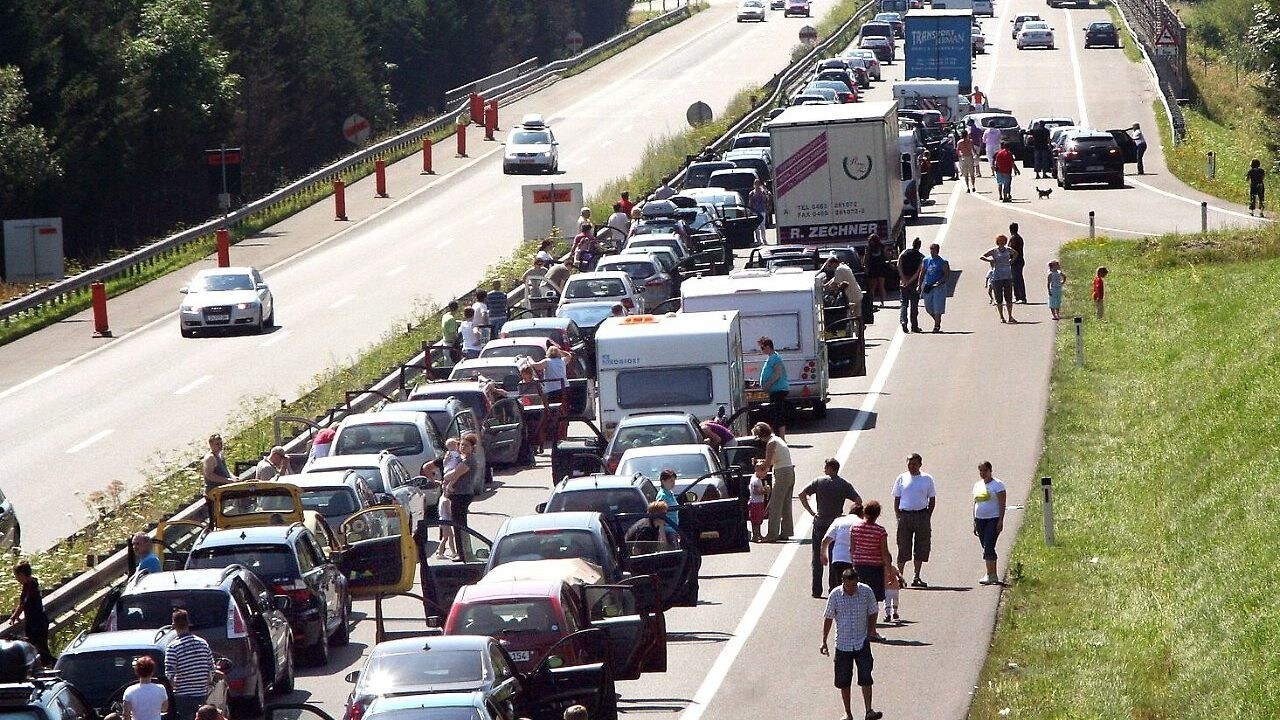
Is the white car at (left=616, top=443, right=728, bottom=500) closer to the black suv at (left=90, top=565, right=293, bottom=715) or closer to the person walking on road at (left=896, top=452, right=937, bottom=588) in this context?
the person walking on road at (left=896, top=452, right=937, bottom=588)

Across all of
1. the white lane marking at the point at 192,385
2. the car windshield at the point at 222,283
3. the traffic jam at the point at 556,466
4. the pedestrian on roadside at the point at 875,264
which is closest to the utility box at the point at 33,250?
the car windshield at the point at 222,283

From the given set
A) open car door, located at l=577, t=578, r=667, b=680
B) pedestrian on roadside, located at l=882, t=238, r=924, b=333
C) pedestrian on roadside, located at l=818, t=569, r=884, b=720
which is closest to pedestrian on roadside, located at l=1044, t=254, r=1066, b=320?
pedestrian on roadside, located at l=882, t=238, r=924, b=333

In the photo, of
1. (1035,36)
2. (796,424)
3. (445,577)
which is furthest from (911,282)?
(1035,36)

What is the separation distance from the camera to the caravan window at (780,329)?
31.4 metres

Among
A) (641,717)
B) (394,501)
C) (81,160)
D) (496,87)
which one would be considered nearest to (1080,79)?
(496,87)

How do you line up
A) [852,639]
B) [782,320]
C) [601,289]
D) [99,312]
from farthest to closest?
[99,312]
[601,289]
[782,320]
[852,639]

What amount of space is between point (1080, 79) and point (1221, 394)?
59.5m

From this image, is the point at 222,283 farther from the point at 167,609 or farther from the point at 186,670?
the point at 186,670

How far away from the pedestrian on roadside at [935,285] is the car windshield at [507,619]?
21.8 meters

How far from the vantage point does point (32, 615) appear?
19109 mm

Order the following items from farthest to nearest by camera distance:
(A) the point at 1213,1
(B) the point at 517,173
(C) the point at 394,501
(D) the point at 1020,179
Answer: (A) the point at 1213,1
(B) the point at 517,173
(D) the point at 1020,179
(C) the point at 394,501

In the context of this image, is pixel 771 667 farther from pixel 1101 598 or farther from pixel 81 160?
pixel 81 160

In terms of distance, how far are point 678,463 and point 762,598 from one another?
2774 millimetres

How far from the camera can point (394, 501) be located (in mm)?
23969
